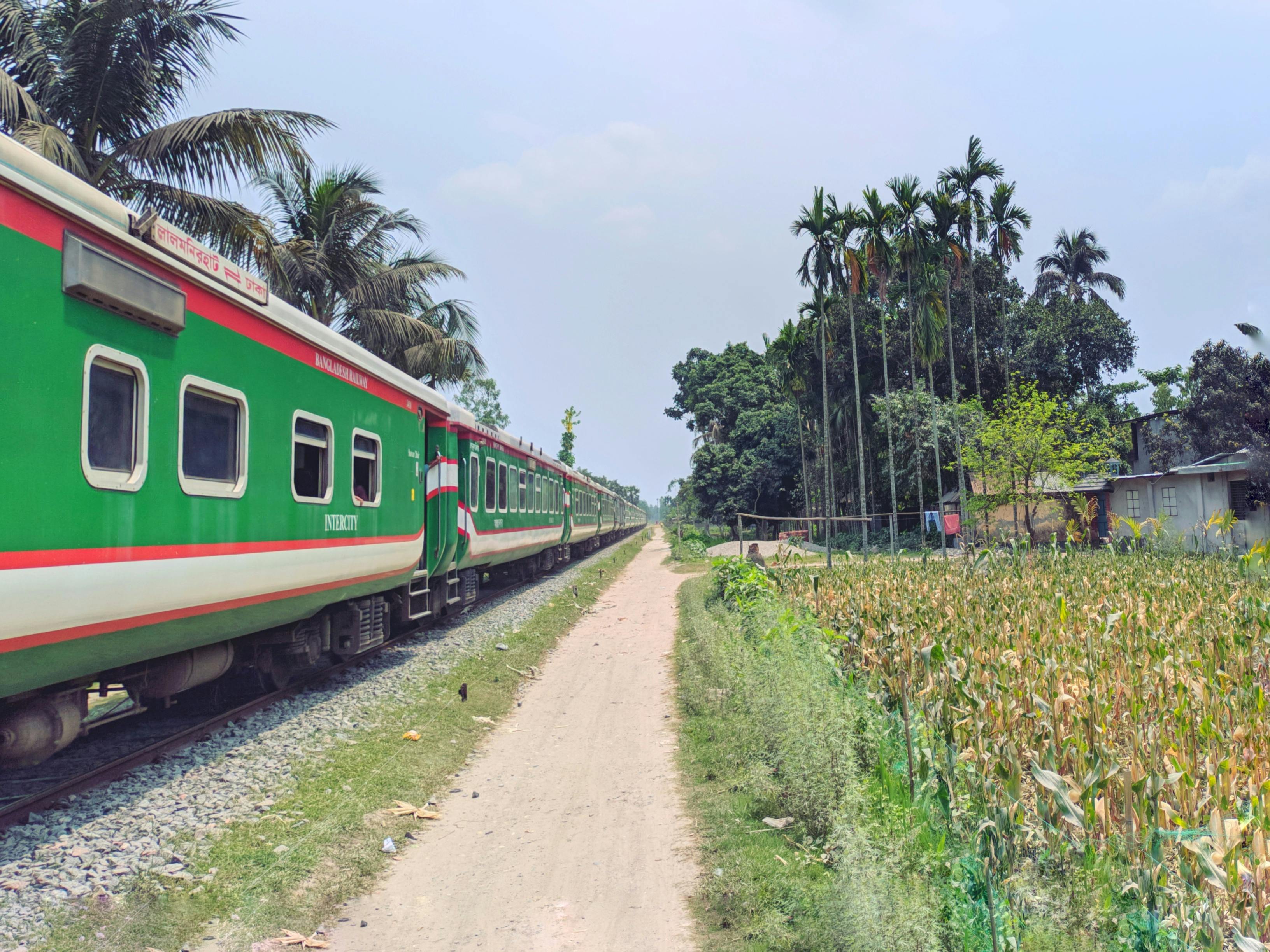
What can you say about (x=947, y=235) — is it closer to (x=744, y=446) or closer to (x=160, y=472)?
(x=744, y=446)

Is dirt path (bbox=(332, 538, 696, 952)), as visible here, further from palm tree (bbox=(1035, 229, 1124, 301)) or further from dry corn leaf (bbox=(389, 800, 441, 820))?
palm tree (bbox=(1035, 229, 1124, 301))

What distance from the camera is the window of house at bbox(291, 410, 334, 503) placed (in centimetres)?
743

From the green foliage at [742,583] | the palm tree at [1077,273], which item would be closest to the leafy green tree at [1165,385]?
the palm tree at [1077,273]

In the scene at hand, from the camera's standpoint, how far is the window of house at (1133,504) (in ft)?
104

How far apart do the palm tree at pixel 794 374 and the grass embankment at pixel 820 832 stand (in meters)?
38.4

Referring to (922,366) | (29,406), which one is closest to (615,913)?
(29,406)

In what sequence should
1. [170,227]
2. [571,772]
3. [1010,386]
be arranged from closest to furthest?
[170,227] → [571,772] → [1010,386]

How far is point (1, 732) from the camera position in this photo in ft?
16.0

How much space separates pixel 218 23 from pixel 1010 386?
105ft

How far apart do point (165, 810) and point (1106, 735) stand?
590 cm

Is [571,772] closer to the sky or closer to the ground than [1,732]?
closer to the ground

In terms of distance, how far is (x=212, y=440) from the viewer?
6188 millimetres

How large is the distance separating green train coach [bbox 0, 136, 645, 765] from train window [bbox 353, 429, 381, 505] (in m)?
0.02

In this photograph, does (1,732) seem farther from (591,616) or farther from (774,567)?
(774,567)
